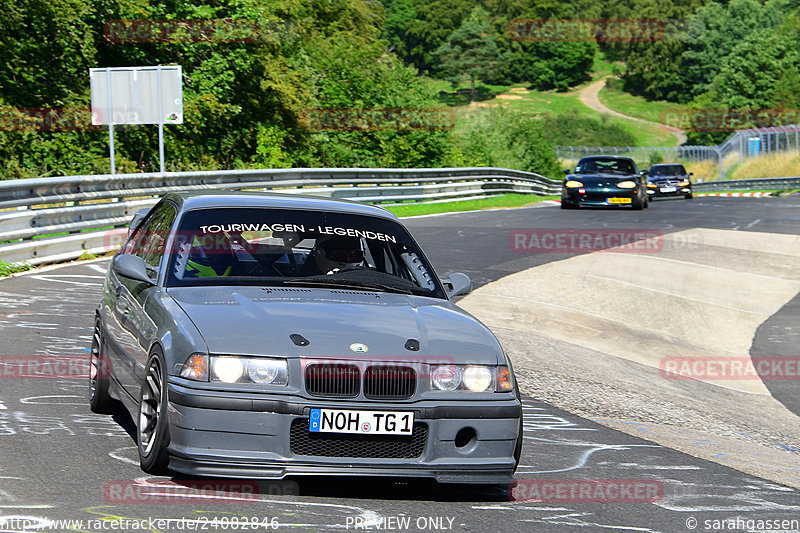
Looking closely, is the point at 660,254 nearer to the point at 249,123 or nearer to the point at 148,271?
the point at 148,271

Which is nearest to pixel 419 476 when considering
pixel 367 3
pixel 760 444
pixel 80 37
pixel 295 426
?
pixel 295 426

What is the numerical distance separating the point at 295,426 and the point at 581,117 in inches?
5590

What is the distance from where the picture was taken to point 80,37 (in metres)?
31.6

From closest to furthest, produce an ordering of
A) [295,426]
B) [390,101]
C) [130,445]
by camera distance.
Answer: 1. [295,426]
2. [130,445]
3. [390,101]

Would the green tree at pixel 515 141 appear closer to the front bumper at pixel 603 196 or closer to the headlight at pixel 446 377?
the front bumper at pixel 603 196

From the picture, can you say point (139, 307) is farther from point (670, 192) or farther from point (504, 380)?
point (670, 192)

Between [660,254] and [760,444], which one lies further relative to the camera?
[660,254]

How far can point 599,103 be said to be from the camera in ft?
545

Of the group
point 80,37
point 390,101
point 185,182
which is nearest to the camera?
point 185,182
